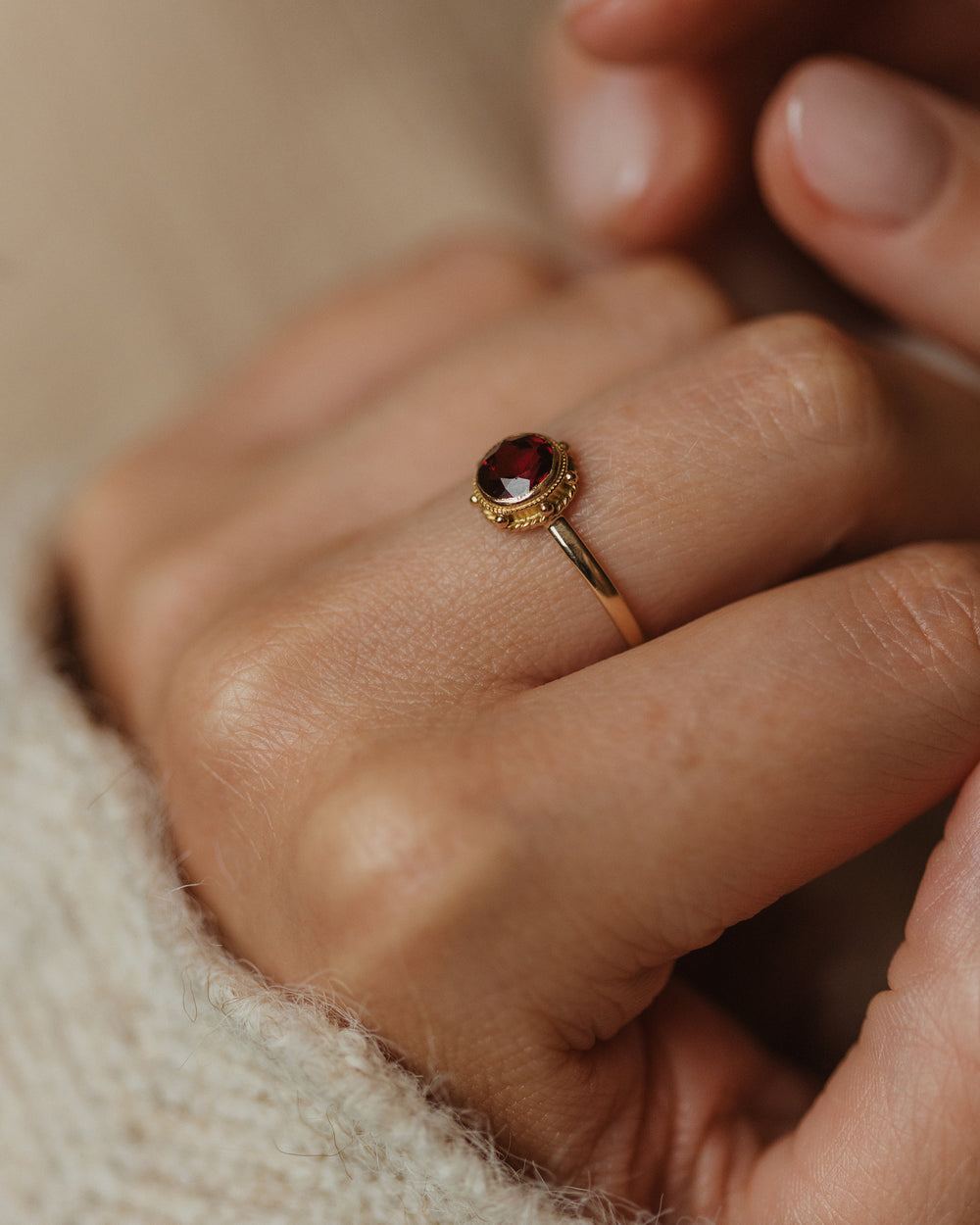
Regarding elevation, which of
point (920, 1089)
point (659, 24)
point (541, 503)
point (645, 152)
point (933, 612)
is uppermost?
point (659, 24)

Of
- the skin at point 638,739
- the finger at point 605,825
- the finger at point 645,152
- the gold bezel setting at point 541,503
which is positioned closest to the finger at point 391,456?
the skin at point 638,739

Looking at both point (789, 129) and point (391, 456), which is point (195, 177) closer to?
point (391, 456)

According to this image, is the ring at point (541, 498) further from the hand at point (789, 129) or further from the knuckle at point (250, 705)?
the hand at point (789, 129)

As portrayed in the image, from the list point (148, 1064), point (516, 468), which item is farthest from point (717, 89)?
point (148, 1064)

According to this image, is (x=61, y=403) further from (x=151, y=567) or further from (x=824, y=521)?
(x=824, y=521)

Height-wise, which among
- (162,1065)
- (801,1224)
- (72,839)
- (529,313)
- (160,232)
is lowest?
(801,1224)

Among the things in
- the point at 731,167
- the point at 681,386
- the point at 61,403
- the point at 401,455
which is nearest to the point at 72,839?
the point at 401,455
